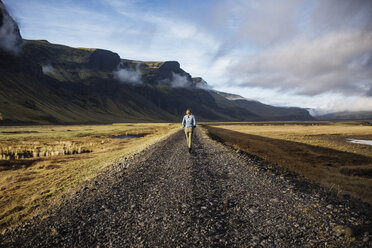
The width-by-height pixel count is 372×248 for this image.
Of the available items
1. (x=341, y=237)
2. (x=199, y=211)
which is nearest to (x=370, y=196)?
(x=341, y=237)

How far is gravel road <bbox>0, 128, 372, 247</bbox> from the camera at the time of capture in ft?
16.3

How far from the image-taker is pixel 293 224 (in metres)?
5.54

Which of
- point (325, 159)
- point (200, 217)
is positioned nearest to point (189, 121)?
point (200, 217)

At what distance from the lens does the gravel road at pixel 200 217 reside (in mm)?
4961

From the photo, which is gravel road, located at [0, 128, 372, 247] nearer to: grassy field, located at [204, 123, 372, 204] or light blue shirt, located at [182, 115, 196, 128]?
grassy field, located at [204, 123, 372, 204]

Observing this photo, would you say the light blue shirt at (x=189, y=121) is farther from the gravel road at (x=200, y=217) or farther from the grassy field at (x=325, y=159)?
the grassy field at (x=325, y=159)

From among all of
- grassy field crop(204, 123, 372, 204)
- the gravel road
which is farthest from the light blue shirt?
grassy field crop(204, 123, 372, 204)

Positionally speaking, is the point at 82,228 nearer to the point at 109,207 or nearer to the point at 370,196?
A: the point at 109,207

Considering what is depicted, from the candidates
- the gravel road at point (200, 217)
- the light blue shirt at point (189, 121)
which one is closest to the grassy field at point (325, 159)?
the gravel road at point (200, 217)

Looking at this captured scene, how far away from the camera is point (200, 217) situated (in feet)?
19.8

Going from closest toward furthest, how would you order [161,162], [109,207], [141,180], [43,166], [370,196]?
[109,207]
[141,180]
[370,196]
[161,162]
[43,166]

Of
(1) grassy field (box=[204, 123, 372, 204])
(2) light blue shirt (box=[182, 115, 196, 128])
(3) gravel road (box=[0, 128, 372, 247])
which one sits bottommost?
(1) grassy field (box=[204, 123, 372, 204])

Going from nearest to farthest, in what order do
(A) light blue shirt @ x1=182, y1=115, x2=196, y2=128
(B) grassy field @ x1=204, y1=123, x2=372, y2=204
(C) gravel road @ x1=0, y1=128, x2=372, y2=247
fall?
1. (C) gravel road @ x1=0, y1=128, x2=372, y2=247
2. (B) grassy field @ x1=204, y1=123, x2=372, y2=204
3. (A) light blue shirt @ x1=182, y1=115, x2=196, y2=128

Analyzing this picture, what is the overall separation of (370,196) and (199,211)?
11115 mm
